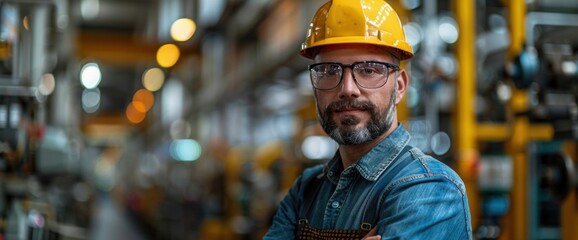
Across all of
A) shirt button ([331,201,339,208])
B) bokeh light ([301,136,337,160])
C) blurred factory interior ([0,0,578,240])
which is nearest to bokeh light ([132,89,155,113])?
blurred factory interior ([0,0,578,240])

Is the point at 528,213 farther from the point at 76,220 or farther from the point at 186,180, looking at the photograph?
the point at 186,180

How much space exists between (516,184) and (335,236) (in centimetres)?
390

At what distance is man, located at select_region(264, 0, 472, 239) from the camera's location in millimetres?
2012

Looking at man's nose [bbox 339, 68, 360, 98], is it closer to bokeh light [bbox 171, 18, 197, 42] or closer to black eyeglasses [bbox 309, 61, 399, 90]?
black eyeglasses [bbox 309, 61, 399, 90]

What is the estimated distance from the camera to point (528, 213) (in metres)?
5.69

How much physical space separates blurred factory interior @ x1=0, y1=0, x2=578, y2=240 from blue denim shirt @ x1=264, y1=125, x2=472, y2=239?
326 cm

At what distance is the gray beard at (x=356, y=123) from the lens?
2.18 meters

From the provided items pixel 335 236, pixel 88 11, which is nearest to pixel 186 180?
pixel 88 11

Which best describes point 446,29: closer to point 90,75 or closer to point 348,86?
point 90,75

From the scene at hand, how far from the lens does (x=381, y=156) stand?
2195mm

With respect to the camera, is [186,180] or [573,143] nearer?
[573,143]

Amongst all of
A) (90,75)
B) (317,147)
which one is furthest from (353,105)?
(90,75)

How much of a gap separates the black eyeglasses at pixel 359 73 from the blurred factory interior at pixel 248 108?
329cm

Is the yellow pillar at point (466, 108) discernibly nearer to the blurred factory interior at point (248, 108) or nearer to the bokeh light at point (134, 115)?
the blurred factory interior at point (248, 108)
